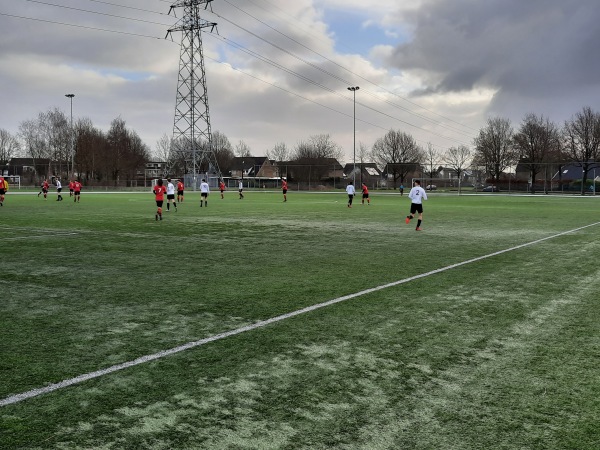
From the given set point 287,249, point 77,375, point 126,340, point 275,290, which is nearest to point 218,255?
point 287,249

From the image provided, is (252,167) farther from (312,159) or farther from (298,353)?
(298,353)

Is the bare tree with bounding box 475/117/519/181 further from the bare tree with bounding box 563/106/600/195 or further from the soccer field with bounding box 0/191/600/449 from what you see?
the soccer field with bounding box 0/191/600/449

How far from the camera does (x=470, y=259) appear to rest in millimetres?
11898

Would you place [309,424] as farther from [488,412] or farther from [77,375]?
[77,375]

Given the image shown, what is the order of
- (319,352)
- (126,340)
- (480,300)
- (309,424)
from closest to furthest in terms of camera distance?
(309,424)
(319,352)
(126,340)
(480,300)

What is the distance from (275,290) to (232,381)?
388 cm

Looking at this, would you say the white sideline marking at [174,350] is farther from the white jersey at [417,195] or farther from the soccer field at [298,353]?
the white jersey at [417,195]

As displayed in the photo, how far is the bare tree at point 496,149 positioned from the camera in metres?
100

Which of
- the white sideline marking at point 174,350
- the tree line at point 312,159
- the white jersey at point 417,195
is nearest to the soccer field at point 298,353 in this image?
the white sideline marking at point 174,350

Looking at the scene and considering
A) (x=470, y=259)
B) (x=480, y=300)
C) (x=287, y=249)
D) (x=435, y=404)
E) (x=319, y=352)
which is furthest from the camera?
(x=287, y=249)

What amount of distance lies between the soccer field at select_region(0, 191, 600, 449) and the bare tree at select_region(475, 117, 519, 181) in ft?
Answer: 313

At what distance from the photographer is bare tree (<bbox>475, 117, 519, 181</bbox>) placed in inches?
3939

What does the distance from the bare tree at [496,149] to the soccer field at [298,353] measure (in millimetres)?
95483

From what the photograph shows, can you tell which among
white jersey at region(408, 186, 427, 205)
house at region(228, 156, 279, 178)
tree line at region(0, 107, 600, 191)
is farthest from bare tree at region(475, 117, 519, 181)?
white jersey at region(408, 186, 427, 205)
